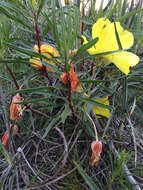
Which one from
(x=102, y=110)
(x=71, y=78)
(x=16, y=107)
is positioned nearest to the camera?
(x=71, y=78)

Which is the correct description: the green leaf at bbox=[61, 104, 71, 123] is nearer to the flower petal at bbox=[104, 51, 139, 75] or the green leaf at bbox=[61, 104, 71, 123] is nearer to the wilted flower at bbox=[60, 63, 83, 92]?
the wilted flower at bbox=[60, 63, 83, 92]

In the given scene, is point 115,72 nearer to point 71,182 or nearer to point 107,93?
point 107,93

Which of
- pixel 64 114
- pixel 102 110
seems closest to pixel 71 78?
pixel 64 114

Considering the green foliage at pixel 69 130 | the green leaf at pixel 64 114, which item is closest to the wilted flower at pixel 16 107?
A: the green foliage at pixel 69 130

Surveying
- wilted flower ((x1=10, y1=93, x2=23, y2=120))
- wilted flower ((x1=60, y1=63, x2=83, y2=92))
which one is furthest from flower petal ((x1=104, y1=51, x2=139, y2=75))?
wilted flower ((x1=10, y1=93, x2=23, y2=120))

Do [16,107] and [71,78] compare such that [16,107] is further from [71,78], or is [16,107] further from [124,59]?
[124,59]

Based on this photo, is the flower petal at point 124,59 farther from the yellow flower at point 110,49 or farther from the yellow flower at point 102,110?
the yellow flower at point 102,110

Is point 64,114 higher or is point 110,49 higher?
point 110,49

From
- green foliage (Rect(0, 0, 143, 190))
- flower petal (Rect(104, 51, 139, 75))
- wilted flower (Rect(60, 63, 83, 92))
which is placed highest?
flower petal (Rect(104, 51, 139, 75))

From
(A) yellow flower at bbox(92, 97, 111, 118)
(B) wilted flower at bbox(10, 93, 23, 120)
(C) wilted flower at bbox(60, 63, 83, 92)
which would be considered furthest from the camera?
(A) yellow flower at bbox(92, 97, 111, 118)
